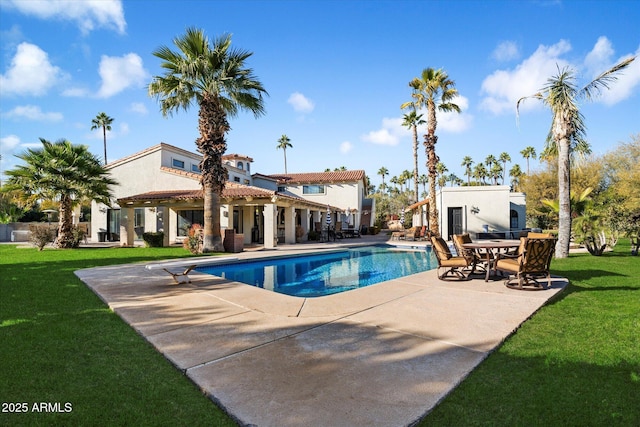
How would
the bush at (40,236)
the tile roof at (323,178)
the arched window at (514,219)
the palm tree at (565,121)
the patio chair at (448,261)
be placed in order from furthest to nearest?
the tile roof at (323,178) < the arched window at (514,219) < the bush at (40,236) < the palm tree at (565,121) < the patio chair at (448,261)

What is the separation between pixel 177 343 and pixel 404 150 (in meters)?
33.3

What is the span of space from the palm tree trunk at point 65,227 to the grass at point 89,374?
16.4 m

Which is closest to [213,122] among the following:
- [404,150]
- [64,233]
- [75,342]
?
[64,233]

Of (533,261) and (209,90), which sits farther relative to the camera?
(209,90)

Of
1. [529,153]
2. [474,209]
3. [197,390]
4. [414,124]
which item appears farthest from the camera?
[529,153]

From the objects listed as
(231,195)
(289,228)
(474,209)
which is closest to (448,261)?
(231,195)

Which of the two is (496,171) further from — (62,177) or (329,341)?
(329,341)

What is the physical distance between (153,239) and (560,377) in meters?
22.4

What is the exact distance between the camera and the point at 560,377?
3236mm

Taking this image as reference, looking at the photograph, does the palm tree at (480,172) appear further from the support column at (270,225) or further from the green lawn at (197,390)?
the green lawn at (197,390)

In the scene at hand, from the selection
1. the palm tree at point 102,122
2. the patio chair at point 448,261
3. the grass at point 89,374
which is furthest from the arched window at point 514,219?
the palm tree at point 102,122

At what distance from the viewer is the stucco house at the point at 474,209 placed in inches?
913

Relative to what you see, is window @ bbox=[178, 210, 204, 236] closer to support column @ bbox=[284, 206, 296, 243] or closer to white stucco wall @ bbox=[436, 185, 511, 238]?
support column @ bbox=[284, 206, 296, 243]

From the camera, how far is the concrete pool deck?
9.23 feet
